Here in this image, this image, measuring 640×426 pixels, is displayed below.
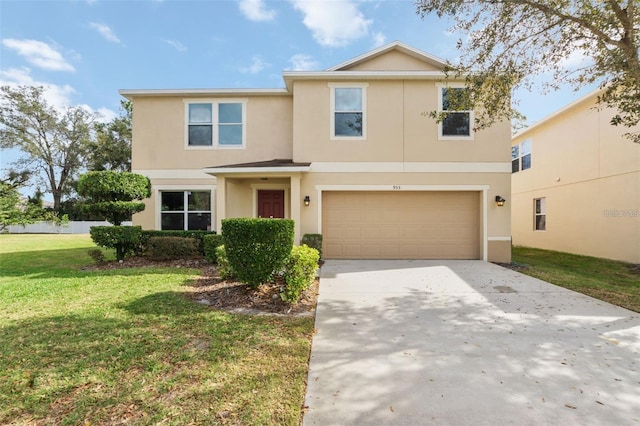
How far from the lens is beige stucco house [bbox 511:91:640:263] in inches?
402

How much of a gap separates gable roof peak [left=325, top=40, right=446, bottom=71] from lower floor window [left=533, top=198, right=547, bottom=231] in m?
9.18

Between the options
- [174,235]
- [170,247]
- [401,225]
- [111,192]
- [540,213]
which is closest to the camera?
[111,192]

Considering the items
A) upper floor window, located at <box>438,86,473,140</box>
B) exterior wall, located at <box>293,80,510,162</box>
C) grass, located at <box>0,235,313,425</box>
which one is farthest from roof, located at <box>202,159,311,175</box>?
upper floor window, located at <box>438,86,473,140</box>

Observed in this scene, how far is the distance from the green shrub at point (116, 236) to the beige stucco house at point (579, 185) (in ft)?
44.1

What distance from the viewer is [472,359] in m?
3.34

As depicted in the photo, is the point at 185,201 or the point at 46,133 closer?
the point at 185,201

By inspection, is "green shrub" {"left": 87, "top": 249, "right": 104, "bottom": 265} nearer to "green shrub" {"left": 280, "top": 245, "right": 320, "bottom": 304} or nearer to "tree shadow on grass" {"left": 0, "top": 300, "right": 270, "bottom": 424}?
"tree shadow on grass" {"left": 0, "top": 300, "right": 270, "bottom": 424}

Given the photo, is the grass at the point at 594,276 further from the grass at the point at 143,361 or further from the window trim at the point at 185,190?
the window trim at the point at 185,190

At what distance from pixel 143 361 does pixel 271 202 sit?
26.4 ft

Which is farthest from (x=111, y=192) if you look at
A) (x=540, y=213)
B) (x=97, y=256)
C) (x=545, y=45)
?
(x=540, y=213)

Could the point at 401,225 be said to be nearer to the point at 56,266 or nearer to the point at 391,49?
the point at 391,49

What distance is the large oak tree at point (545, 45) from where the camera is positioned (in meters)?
5.77

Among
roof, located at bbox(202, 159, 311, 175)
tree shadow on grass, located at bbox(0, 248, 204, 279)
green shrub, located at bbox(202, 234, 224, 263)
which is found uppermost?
roof, located at bbox(202, 159, 311, 175)

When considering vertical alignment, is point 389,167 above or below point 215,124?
below
